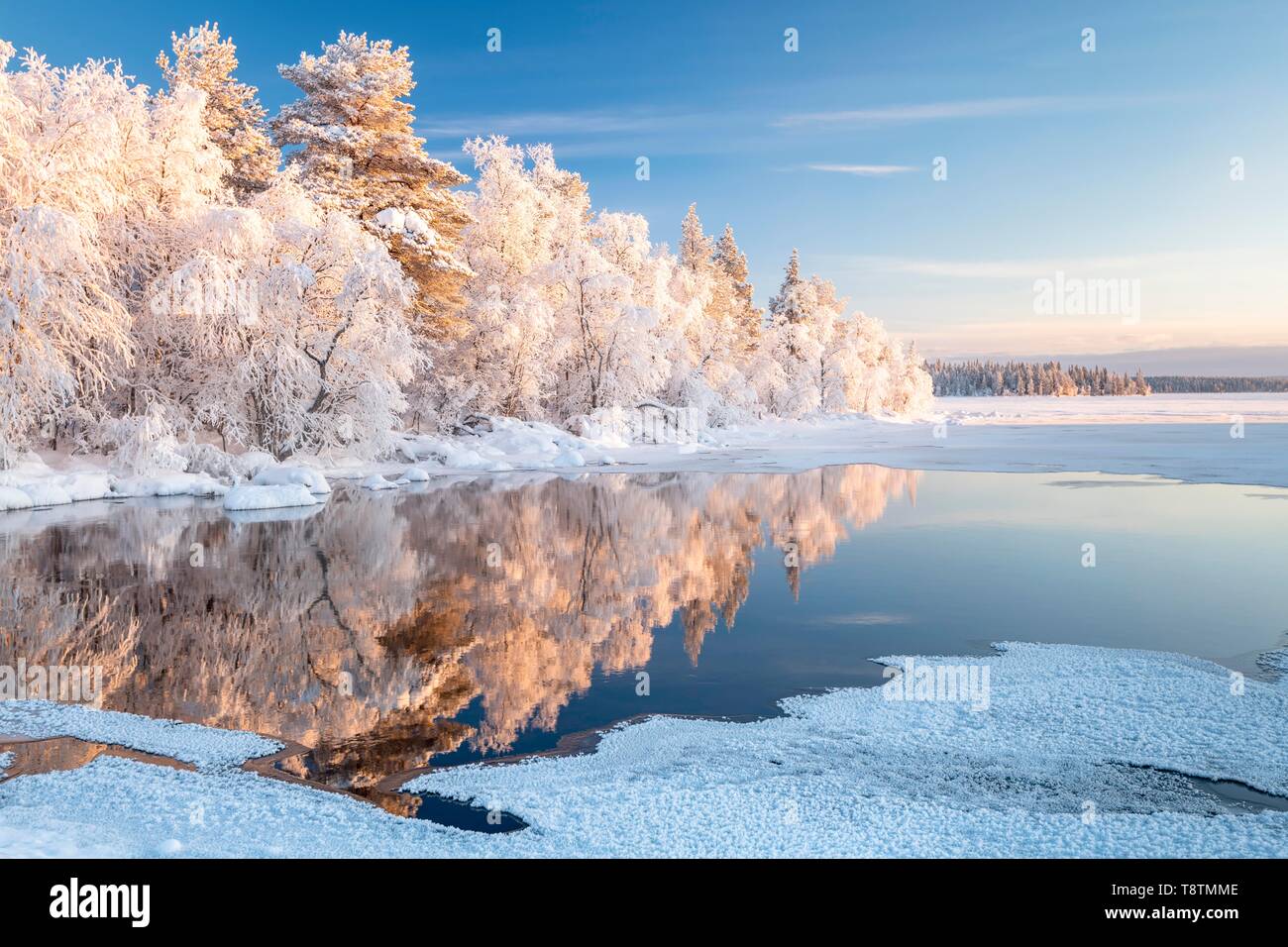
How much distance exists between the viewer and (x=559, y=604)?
1020 centimetres

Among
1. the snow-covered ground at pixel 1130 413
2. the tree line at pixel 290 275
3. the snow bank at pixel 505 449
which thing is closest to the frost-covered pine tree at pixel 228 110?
the tree line at pixel 290 275

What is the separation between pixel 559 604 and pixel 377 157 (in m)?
30.7

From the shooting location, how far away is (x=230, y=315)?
2430 centimetres

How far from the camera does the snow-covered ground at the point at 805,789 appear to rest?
4.45 meters

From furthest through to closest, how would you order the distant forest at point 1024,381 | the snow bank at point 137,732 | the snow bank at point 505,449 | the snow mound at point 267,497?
1. the distant forest at point 1024,381
2. the snow bank at point 505,449
3. the snow mound at point 267,497
4. the snow bank at point 137,732

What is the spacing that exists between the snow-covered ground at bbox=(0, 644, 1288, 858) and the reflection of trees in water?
0.65 meters

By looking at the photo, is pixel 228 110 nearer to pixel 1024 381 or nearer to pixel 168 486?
pixel 168 486

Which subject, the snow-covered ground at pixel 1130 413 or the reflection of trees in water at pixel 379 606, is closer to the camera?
the reflection of trees in water at pixel 379 606

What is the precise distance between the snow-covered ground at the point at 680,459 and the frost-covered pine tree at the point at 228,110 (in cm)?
1130

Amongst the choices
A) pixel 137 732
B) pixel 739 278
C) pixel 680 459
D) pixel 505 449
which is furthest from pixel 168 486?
pixel 739 278

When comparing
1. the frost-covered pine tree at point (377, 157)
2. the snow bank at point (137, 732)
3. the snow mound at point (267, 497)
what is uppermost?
the frost-covered pine tree at point (377, 157)

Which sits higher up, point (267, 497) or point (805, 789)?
point (267, 497)

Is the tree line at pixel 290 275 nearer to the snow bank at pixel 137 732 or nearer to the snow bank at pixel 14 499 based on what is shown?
the snow bank at pixel 14 499
